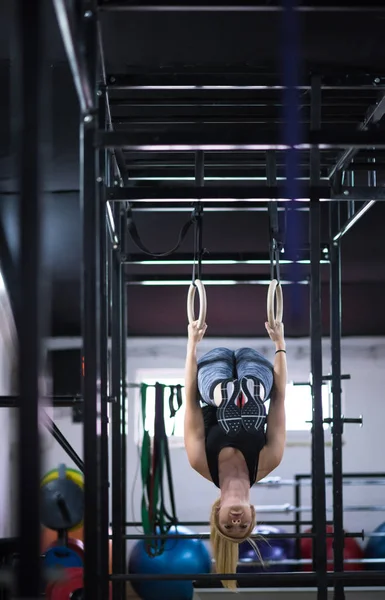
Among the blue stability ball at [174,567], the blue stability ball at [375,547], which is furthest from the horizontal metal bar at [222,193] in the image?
the blue stability ball at [375,547]

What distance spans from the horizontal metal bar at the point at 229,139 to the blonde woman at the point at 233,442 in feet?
3.82

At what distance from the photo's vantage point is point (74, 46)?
74.5 inches

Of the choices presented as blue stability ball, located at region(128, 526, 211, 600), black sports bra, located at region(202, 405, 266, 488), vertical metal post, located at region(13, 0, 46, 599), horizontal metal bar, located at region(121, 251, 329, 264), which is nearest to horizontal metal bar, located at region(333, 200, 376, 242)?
horizontal metal bar, located at region(121, 251, 329, 264)

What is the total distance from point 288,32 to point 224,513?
187 cm

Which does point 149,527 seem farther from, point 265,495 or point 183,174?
point 265,495

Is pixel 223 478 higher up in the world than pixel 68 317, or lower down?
lower down

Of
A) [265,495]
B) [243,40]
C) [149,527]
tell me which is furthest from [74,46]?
[265,495]

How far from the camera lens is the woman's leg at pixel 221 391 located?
349cm

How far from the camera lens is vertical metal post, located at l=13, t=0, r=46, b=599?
1.19m

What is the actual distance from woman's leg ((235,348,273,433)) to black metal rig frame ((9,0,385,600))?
37cm

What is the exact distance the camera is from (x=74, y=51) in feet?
6.27

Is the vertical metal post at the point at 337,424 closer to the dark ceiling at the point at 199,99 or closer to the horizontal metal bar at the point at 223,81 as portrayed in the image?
the dark ceiling at the point at 199,99

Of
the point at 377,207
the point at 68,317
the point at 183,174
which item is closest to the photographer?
the point at 183,174

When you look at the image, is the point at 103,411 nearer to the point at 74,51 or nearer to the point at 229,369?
the point at 229,369
